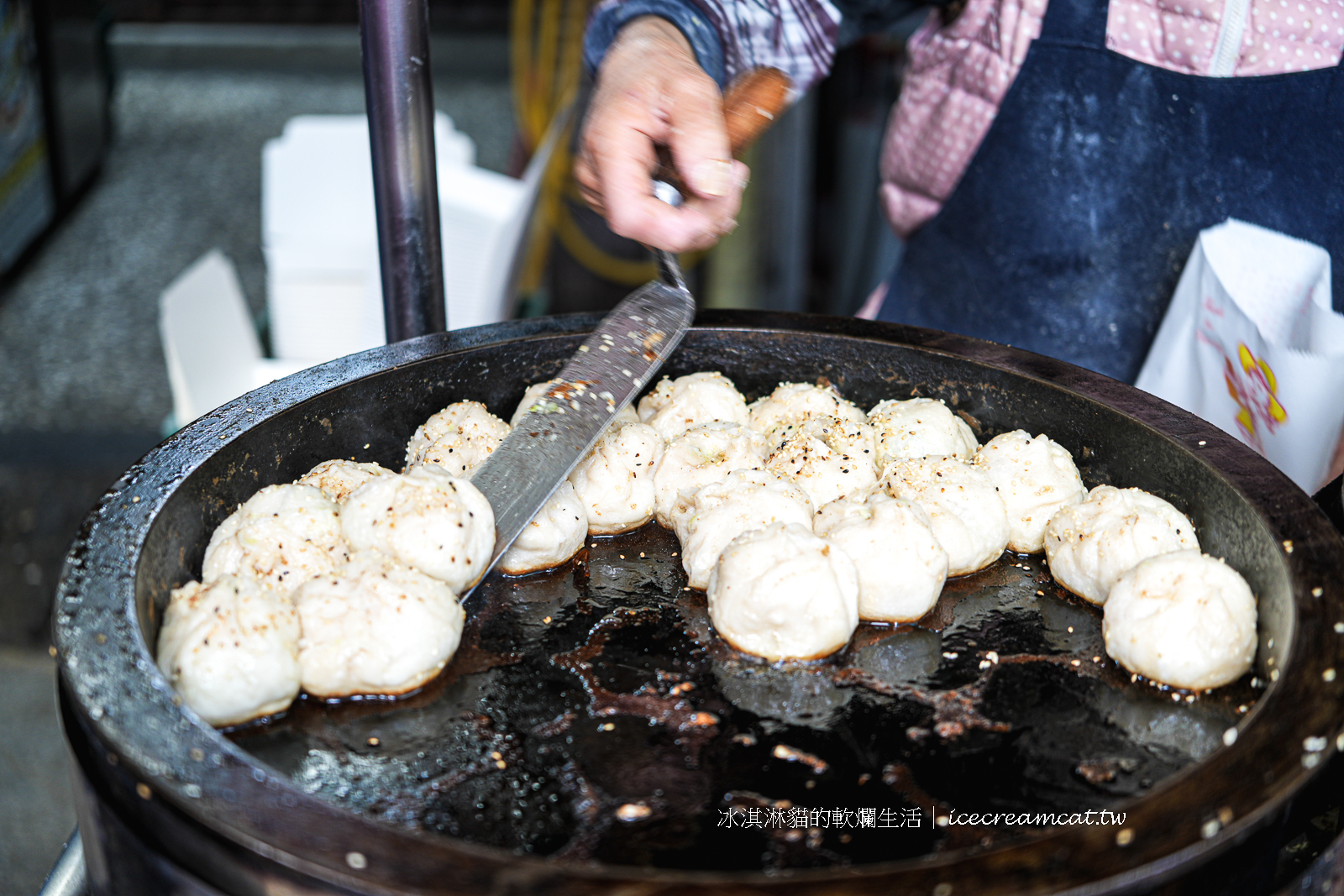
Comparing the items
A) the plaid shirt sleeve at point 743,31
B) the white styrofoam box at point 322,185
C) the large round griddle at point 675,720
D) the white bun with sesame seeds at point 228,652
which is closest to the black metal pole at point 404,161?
the large round griddle at point 675,720

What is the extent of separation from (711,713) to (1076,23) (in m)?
1.42

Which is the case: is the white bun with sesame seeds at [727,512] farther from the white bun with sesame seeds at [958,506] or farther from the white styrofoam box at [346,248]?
the white styrofoam box at [346,248]

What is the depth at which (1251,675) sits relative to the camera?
1.32 m

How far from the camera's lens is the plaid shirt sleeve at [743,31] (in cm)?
200

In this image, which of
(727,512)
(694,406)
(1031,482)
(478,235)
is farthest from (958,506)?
(478,235)

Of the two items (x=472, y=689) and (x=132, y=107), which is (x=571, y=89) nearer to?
(x=132, y=107)

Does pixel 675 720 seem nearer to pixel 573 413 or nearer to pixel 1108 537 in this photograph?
pixel 573 413

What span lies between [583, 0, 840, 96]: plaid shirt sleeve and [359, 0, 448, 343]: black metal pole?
52cm

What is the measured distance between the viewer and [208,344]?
269 centimetres

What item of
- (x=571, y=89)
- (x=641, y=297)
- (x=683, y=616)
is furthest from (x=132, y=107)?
(x=683, y=616)

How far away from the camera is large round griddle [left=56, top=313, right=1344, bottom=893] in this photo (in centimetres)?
90

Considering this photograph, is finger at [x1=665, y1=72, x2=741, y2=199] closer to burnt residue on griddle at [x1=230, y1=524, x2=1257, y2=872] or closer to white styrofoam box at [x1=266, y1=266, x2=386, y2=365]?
burnt residue on griddle at [x1=230, y1=524, x2=1257, y2=872]

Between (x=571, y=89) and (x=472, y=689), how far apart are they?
369cm

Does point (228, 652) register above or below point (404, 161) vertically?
below
